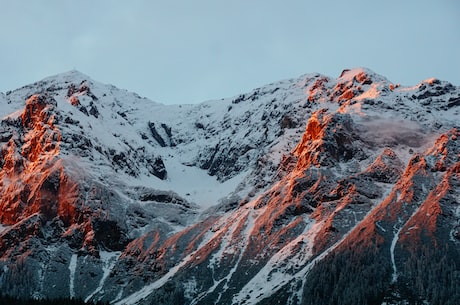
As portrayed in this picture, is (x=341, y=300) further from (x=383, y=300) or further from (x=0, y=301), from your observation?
(x=0, y=301)

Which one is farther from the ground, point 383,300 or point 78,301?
point 78,301

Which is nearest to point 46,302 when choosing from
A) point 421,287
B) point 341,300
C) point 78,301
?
point 78,301

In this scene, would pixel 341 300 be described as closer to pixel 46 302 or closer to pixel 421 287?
pixel 421 287

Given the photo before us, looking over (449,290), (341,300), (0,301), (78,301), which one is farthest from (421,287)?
(0,301)

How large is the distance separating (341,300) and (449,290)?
90.6 feet

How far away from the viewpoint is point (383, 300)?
193m

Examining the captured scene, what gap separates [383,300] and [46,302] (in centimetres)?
8559

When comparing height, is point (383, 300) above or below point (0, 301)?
below

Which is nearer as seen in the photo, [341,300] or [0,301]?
[0,301]

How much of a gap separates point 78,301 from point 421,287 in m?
88.8

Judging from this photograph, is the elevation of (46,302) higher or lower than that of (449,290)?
higher

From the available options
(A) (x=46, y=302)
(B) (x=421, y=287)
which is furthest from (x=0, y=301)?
(B) (x=421, y=287)

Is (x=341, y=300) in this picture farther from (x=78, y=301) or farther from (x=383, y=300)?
(x=78, y=301)

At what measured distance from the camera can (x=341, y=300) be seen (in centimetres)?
19762
